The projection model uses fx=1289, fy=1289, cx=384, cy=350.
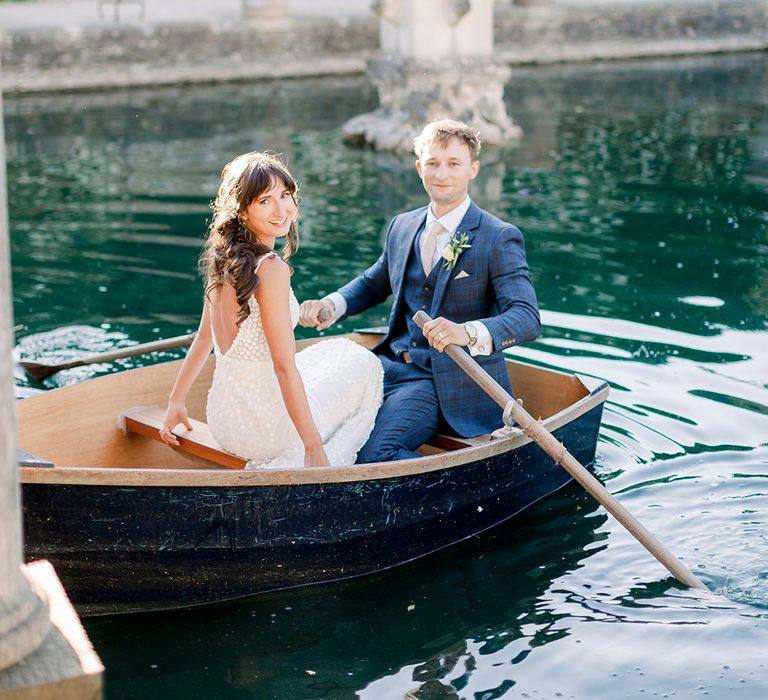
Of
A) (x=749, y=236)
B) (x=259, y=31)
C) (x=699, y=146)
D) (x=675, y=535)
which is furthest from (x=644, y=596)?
(x=259, y=31)

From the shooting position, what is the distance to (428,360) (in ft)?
16.1

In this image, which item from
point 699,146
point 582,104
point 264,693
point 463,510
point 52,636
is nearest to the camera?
point 52,636

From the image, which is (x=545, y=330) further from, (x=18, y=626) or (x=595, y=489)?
(x=18, y=626)

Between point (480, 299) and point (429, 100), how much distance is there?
8.53 meters

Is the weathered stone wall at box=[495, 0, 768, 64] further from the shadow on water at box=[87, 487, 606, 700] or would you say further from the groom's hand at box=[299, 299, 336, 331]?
the shadow on water at box=[87, 487, 606, 700]

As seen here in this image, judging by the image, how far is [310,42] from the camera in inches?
695

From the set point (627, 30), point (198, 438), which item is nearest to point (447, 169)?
point (198, 438)

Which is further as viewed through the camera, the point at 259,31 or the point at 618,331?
the point at 259,31

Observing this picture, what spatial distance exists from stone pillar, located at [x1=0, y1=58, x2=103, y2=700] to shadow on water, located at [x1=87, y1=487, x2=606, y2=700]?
166 cm

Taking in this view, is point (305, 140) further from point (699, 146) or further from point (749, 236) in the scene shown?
point (749, 236)

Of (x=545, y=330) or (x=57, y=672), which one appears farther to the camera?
(x=545, y=330)

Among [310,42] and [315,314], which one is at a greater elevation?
[310,42]

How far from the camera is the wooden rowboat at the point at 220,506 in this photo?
3914 mm

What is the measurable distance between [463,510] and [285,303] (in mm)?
1019
